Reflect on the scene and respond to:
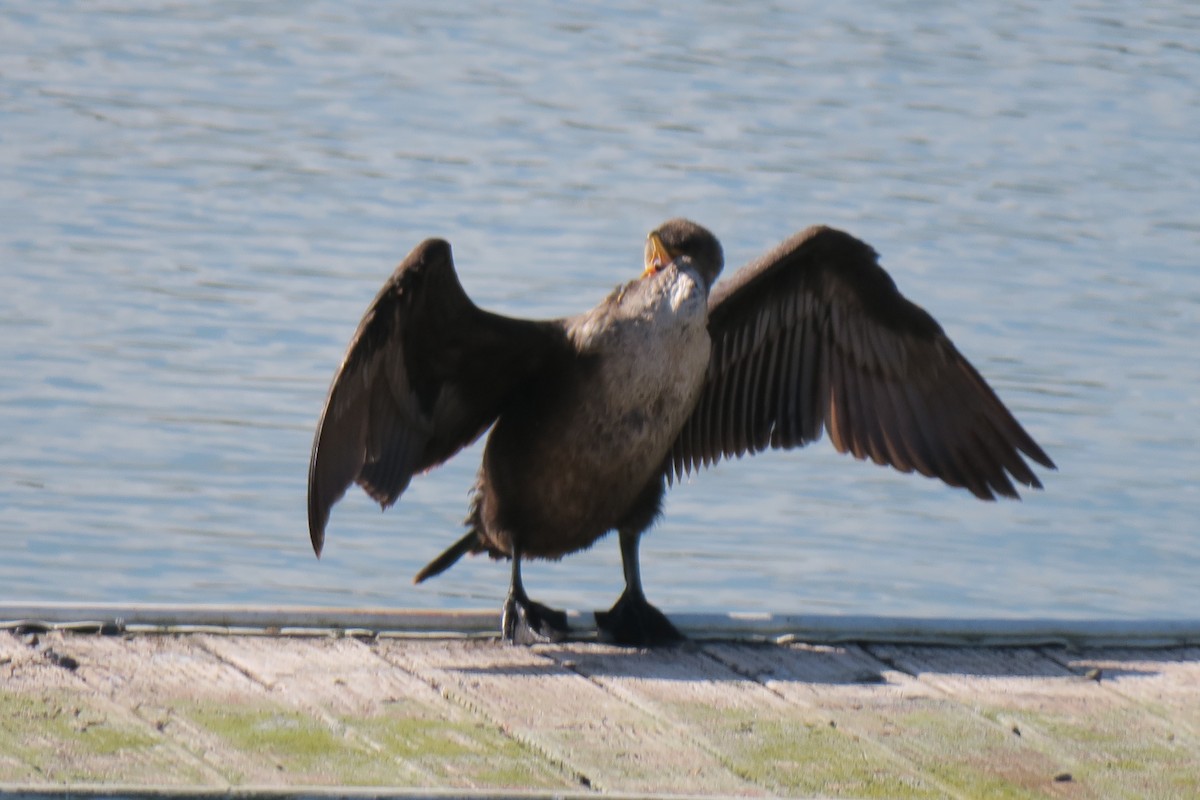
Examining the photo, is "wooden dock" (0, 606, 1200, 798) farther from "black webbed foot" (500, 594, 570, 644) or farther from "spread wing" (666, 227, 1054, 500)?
"spread wing" (666, 227, 1054, 500)

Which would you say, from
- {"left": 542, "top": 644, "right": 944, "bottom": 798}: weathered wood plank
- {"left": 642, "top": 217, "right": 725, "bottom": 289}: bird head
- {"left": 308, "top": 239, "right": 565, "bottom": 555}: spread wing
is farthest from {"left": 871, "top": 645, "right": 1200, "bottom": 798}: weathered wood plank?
{"left": 308, "top": 239, "right": 565, "bottom": 555}: spread wing

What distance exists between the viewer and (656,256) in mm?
5004

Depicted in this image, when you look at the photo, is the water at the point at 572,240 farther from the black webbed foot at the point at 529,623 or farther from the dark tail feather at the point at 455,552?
the black webbed foot at the point at 529,623

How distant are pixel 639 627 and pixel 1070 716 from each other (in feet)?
3.08

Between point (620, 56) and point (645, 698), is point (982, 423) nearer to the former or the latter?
point (645, 698)

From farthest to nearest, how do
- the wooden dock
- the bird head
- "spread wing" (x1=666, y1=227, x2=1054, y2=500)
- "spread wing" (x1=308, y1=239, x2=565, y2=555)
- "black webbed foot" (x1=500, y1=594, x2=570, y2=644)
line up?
"spread wing" (x1=666, y1=227, x2=1054, y2=500) → the bird head → "black webbed foot" (x1=500, y1=594, x2=570, y2=644) → "spread wing" (x1=308, y1=239, x2=565, y2=555) → the wooden dock

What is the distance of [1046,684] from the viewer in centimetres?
459

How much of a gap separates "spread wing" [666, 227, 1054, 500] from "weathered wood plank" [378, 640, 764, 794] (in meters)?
0.90

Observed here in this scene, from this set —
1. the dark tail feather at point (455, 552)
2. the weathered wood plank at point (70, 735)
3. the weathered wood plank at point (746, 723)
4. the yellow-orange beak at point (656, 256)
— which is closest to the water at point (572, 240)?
the dark tail feather at point (455, 552)

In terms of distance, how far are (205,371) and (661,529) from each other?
2.17 meters

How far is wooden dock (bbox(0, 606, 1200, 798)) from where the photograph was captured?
3842 mm

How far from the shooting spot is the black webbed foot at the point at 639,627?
4805 millimetres

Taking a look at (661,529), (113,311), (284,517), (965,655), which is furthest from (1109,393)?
(965,655)

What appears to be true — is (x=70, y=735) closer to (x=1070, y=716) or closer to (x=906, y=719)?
(x=906, y=719)
